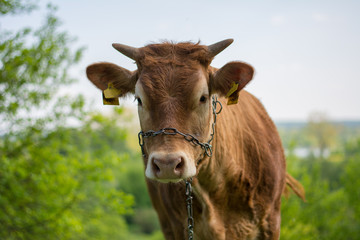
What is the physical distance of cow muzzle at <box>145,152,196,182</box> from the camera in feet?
8.86

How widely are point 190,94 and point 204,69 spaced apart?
1.27 feet

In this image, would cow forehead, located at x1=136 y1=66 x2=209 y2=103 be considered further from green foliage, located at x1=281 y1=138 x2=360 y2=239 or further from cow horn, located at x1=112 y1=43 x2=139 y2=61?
green foliage, located at x1=281 y1=138 x2=360 y2=239

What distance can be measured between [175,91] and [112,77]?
0.92 metres

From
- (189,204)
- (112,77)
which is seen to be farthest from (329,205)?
(112,77)

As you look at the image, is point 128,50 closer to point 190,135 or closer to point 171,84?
point 171,84

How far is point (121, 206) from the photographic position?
28.6ft

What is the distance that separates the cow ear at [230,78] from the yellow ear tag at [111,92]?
96 cm

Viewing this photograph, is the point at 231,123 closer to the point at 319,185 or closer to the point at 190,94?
the point at 190,94

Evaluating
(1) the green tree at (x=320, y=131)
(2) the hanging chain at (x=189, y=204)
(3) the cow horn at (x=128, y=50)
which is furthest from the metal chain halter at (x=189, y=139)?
(1) the green tree at (x=320, y=131)

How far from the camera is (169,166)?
2.69 meters

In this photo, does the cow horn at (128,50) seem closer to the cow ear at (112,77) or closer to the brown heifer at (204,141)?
the brown heifer at (204,141)

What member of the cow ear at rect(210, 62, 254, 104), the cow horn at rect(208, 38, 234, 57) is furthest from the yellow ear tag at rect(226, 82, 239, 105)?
the cow horn at rect(208, 38, 234, 57)

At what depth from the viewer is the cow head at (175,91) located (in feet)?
9.19

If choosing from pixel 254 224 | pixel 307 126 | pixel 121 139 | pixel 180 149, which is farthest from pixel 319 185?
pixel 307 126
